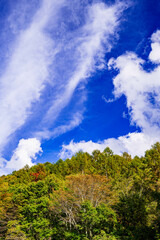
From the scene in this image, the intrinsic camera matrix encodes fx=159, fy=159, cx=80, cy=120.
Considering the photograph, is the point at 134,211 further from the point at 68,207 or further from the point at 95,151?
the point at 95,151

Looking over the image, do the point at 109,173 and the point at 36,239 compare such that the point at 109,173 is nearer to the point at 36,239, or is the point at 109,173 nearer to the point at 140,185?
the point at 140,185

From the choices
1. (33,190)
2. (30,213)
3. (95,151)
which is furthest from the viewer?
(95,151)

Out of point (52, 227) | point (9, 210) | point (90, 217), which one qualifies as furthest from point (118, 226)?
point (9, 210)

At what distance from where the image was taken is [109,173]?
4231 centimetres

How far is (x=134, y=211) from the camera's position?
70.2 feet

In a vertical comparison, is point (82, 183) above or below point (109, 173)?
below

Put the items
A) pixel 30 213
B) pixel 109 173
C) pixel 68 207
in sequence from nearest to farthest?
1. pixel 68 207
2. pixel 30 213
3. pixel 109 173

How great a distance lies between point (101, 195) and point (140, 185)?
10.1 metres

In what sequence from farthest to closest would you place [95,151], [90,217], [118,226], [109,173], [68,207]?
1. [95,151]
2. [109,173]
3. [68,207]
4. [118,226]
5. [90,217]

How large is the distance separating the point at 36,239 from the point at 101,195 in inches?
414

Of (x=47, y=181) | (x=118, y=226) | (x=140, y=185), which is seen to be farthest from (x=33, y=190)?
(x=140, y=185)

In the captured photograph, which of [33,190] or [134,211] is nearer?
[134,211]

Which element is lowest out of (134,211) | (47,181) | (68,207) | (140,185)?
(134,211)

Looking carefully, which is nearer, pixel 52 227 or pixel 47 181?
pixel 52 227
